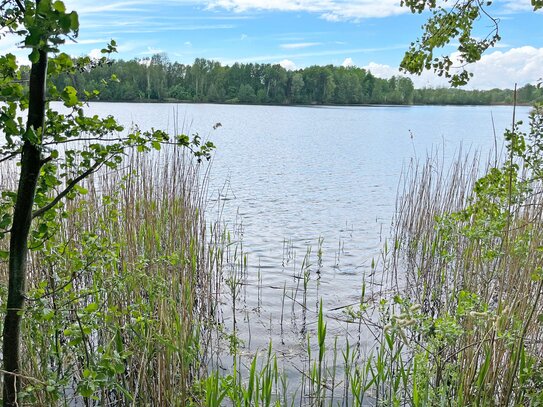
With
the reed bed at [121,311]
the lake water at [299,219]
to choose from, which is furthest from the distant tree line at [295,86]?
the reed bed at [121,311]

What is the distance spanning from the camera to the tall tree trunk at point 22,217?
171cm

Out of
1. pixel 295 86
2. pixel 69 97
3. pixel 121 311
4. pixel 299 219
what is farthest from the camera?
pixel 295 86

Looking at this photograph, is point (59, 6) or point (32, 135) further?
point (32, 135)

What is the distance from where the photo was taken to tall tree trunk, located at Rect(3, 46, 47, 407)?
5.61 ft

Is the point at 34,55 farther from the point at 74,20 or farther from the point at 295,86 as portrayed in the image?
the point at 295,86

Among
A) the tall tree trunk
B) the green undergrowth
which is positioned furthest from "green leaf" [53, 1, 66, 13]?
the green undergrowth

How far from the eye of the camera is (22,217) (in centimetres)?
178

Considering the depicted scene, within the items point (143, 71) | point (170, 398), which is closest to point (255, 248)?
point (170, 398)

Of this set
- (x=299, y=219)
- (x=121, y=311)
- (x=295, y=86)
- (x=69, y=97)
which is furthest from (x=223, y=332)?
(x=295, y=86)

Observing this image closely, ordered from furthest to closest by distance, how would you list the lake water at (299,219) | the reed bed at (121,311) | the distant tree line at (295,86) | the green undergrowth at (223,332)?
the distant tree line at (295,86), the lake water at (299,219), the green undergrowth at (223,332), the reed bed at (121,311)

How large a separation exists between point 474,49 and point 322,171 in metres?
14.1

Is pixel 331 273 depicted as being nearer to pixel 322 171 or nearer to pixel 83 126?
pixel 83 126

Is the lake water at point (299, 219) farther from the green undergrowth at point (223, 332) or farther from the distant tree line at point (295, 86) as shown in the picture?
the distant tree line at point (295, 86)

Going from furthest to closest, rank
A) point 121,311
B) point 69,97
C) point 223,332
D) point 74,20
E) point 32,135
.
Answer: point 223,332 → point 121,311 → point 69,97 → point 32,135 → point 74,20
